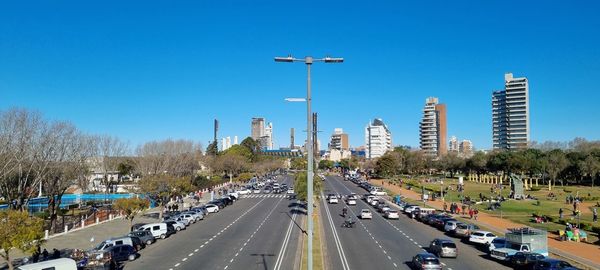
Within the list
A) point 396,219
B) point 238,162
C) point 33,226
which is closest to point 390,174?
point 238,162

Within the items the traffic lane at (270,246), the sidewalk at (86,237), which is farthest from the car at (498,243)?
the sidewalk at (86,237)

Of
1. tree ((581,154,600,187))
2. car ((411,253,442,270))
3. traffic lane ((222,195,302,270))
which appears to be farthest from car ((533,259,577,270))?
tree ((581,154,600,187))

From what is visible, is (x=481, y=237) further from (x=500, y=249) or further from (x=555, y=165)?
(x=555, y=165)

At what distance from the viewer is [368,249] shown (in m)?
35.7

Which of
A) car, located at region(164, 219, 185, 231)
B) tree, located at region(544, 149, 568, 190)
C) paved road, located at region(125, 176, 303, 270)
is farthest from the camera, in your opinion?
tree, located at region(544, 149, 568, 190)

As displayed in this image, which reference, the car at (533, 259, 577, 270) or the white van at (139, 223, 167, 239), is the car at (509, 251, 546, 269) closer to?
the car at (533, 259, 577, 270)

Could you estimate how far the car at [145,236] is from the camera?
39106 millimetres

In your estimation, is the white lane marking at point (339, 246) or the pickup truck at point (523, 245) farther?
the pickup truck at point (523, 245)

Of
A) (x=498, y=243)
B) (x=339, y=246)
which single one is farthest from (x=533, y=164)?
(x=339, y=246)

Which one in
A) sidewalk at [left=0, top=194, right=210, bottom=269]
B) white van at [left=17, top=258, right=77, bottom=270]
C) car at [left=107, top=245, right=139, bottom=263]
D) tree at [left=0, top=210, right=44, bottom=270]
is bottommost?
sidewalk at [left=0, top=194, right=210, bottom=269]

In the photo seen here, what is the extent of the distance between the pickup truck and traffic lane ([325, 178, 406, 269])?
5.84 metres

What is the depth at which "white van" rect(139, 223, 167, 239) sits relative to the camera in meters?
42.3

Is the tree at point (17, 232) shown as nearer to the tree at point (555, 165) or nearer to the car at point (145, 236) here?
the car at point (145, 236)

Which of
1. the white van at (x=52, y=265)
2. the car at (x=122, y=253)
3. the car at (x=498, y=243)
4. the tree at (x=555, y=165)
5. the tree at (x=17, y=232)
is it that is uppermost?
the tree at (x=555, y=165)
